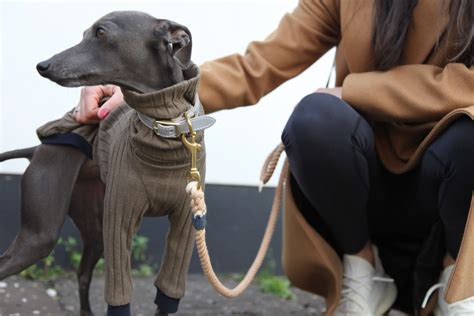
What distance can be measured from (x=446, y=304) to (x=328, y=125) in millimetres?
485

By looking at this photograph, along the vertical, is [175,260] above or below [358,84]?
below

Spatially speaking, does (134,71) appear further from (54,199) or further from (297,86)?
(297,86)

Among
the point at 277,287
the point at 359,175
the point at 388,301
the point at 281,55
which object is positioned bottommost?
the point at 277,287

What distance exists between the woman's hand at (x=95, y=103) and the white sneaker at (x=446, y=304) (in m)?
0.84

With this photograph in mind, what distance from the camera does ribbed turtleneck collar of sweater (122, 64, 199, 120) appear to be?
156 cm

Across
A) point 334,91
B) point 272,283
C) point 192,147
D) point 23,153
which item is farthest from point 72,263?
point 192,147

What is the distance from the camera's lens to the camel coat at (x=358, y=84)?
6.09 ft

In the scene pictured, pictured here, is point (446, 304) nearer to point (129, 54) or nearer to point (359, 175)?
point (359, 175)

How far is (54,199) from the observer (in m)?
1.81

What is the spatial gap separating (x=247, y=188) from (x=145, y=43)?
1298 mm

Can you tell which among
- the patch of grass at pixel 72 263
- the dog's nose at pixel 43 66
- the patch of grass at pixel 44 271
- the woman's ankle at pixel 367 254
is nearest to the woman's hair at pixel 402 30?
the woman's ankle at pixel 367 254

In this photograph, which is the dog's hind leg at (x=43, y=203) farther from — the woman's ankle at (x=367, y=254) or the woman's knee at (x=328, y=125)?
the woman's ankle at (x=367, y=254)

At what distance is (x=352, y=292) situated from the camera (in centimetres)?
204

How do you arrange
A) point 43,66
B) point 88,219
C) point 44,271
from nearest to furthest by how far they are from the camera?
point 43,66, point 88,219, point 44,271
